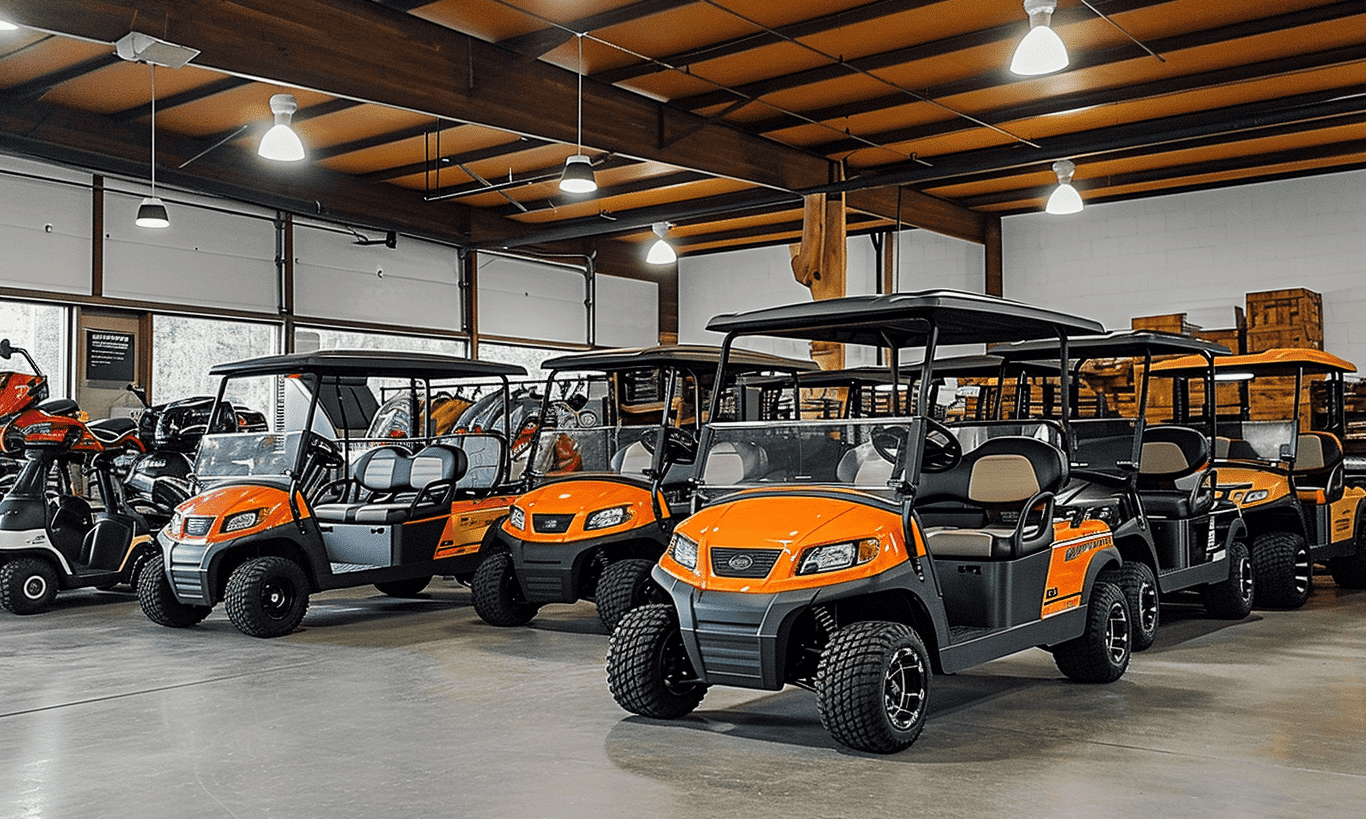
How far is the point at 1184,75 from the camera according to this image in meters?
12.4

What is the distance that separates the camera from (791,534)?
4.89 metres

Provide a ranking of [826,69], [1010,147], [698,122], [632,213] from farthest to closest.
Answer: [632,213] < [1010,147] < [698,122] < [826,69]

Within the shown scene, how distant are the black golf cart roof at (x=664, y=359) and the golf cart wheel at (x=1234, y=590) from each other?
3.27 m

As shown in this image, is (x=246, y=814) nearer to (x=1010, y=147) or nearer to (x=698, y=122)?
(x=698, y=122)

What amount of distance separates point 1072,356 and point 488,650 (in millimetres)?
4082

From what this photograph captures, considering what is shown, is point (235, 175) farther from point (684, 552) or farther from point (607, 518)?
point (684, 552)

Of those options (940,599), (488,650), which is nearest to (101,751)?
(488,650)

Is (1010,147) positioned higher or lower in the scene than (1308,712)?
higher

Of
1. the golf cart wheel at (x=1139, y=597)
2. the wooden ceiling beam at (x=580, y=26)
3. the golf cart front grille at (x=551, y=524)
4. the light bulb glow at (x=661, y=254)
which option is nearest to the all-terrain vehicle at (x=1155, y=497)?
the golf cart wheel at (x=1139, y=597)

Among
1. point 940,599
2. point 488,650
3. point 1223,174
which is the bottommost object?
point 488,650

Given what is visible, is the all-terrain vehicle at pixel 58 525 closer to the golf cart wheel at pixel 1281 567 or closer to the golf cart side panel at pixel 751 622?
the golf cart side panel at pixel 751 622

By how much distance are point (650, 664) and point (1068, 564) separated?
211 centimetres

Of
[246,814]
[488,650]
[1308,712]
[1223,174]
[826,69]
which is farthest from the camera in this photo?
[1223,174]

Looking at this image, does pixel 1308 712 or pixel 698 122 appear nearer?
pixel 1308 712
